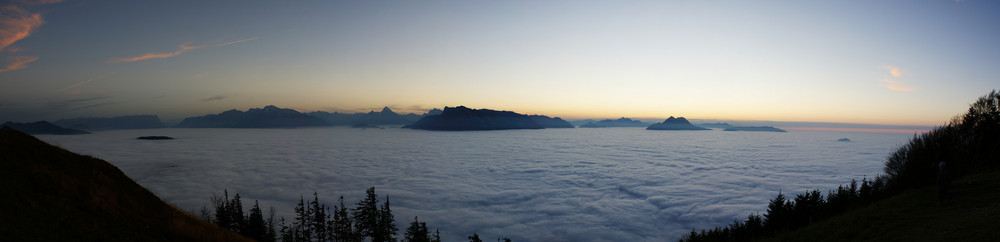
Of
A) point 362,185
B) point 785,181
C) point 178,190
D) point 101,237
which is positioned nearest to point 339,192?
point 362,185

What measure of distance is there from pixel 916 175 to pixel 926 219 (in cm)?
1007

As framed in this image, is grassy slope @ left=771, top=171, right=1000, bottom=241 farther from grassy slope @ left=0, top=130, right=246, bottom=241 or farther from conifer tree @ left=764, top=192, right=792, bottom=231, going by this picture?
grassy slope @ left=0, top=130, right=246, bottom=241

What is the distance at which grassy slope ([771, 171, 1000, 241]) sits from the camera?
11312 mm

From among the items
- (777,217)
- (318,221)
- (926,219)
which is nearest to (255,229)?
(318,221)

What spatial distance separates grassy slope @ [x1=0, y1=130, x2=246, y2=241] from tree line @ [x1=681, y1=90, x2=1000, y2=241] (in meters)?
24.5

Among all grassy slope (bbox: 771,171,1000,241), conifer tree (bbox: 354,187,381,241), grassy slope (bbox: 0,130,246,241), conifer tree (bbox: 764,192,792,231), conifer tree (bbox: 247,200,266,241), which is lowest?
conifer tree (bbox: 247,200,266,241)

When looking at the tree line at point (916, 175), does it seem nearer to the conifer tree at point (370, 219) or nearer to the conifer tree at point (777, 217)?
the conifer tree at point (777, 217)

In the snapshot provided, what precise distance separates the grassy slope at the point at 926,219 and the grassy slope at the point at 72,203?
2410 centimetres

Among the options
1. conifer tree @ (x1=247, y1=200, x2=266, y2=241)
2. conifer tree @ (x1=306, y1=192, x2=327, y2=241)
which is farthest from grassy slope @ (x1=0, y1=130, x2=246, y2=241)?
conifer tree @ (x1=247, y1=200, x2=266, y2=241)

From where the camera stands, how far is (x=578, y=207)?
50.3 m

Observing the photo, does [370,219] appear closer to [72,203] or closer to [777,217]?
[72,203]

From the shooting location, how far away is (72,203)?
10.1 meters

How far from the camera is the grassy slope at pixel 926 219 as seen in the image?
1131cm

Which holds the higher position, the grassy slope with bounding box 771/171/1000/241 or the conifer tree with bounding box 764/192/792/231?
the grassy slope with bounding box 771/171/1000/241
